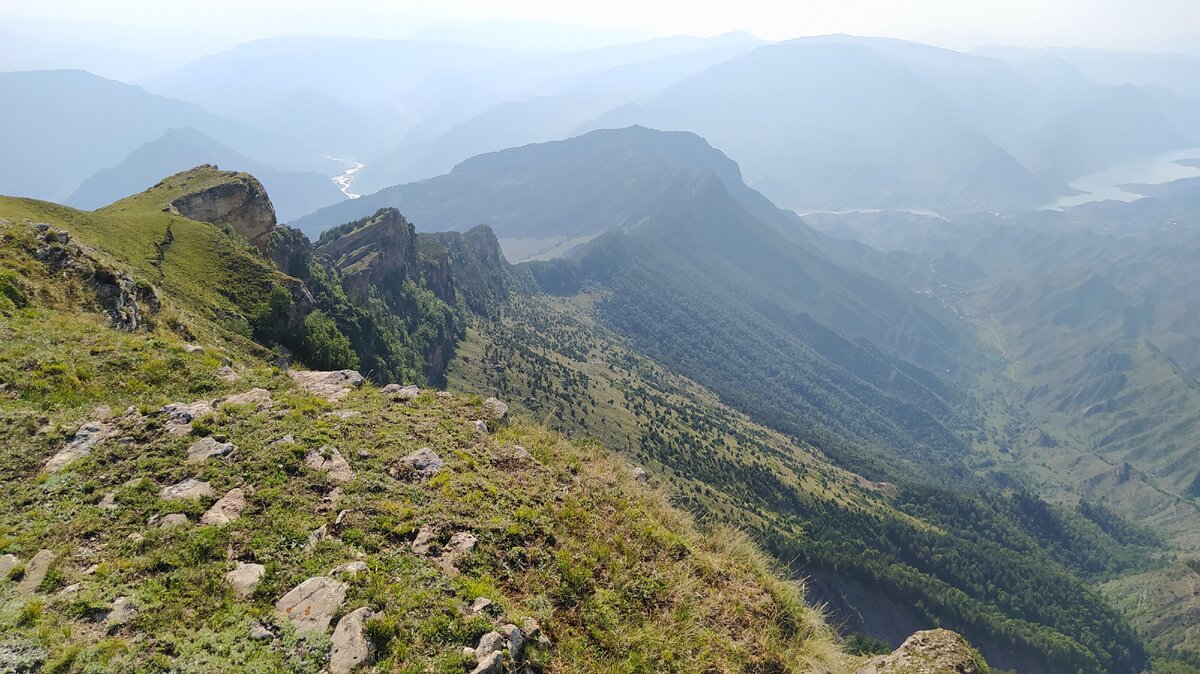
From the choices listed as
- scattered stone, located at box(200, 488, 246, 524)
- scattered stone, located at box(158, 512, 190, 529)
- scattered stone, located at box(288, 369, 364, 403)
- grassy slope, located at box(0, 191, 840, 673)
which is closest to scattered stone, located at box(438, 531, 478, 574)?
grassy slope, located at box(0, 191, 840, 673)

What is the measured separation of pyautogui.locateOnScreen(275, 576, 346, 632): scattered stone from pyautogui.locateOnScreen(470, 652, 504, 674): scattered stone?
130 inches

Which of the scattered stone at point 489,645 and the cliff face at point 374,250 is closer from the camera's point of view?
the scattered stone at point 489,645

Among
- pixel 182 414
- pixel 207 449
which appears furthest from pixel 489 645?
pixel 182 414

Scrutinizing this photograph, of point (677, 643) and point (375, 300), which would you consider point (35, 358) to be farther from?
point (375, 300)

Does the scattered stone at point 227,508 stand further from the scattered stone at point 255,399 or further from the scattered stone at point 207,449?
the scattered stone at point 255,399

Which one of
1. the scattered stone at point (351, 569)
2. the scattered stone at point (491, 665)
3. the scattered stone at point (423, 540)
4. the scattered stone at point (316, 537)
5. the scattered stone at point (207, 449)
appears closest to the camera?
the scattered stone at point (491, 665)

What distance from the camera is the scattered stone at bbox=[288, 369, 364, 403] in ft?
75.9

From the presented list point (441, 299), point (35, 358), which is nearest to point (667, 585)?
point (35, 358)

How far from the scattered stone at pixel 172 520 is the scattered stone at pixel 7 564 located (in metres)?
2.43

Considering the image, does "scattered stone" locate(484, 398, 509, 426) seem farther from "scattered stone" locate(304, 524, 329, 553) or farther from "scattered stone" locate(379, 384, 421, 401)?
"scattered stone" locate(304, 524, 329, 553)

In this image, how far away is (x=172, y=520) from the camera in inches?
538

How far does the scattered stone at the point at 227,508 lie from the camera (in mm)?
13820

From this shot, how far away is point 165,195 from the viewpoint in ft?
223

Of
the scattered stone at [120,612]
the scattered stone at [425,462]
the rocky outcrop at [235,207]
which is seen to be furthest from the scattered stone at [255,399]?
the rocky outcrop at [235,207]
